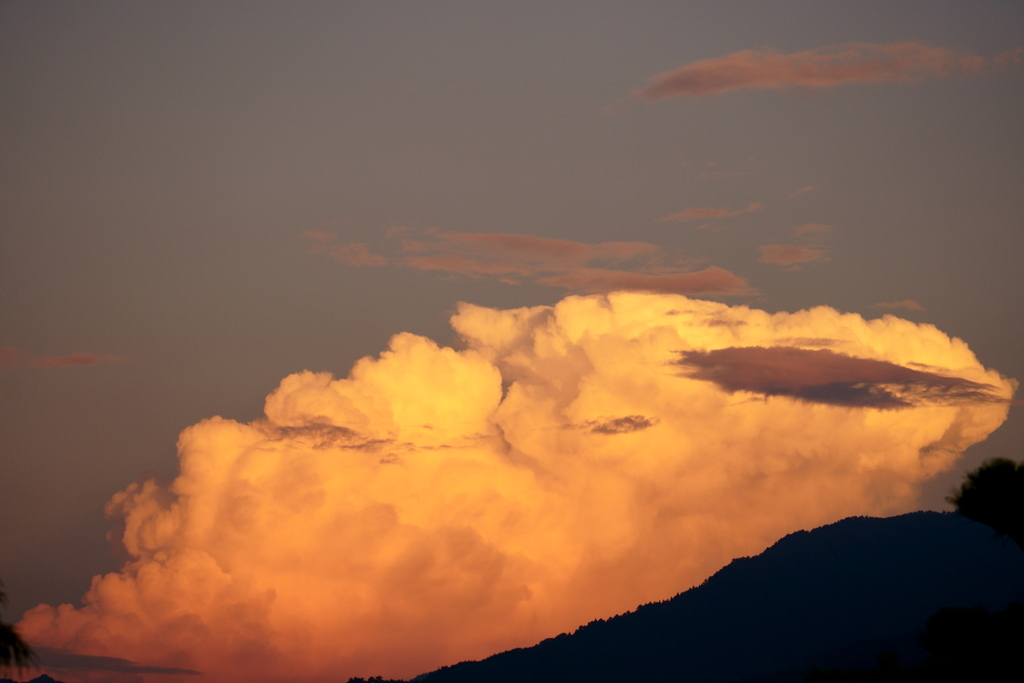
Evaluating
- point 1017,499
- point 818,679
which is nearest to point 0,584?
point 1017,499

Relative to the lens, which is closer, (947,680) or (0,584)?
(0,584)

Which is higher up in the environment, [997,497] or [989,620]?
[997,497]

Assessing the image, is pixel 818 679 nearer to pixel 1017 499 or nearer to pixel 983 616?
pixel 983 616

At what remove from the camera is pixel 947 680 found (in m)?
52.8

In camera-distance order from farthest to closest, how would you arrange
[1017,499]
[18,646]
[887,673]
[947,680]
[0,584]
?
1. [887,673]
2. [947,680]
3. [1017,499]
4. [18,646]
5. [0,584]

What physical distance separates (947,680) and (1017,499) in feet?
43.3

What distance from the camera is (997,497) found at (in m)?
46.8

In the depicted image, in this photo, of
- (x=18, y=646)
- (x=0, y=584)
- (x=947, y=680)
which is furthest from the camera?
(x=947, y=680)

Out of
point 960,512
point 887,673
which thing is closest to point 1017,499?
point 960,512

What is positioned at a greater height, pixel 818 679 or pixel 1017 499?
pixel 1017 499

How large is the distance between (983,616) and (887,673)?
633 inches

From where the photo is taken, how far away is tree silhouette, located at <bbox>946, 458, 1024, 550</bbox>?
46.3 metres

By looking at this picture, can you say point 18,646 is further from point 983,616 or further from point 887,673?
point 887,673

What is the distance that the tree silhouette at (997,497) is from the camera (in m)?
46.3
